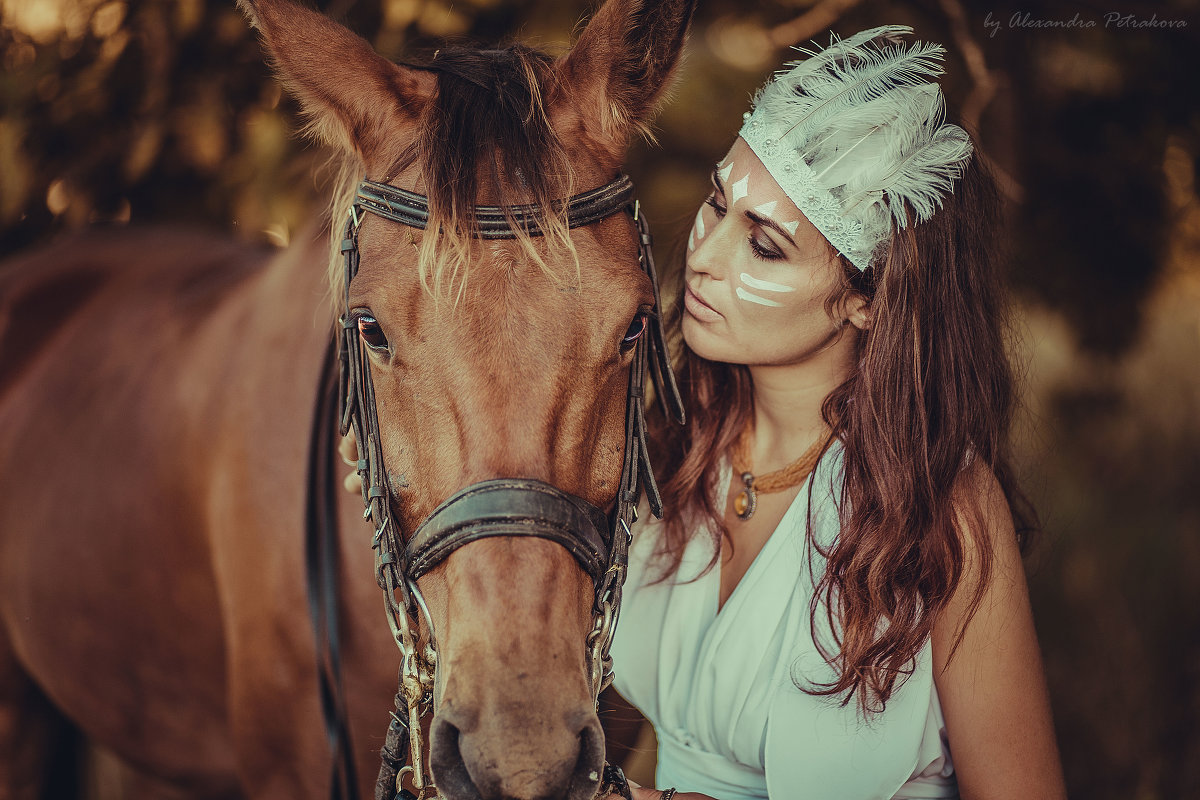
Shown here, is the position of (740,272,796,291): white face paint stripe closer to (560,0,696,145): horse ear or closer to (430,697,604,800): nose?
(560,0,696,145): horse ear

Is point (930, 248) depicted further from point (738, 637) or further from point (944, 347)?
point (738, 637)

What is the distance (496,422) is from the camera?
133cm

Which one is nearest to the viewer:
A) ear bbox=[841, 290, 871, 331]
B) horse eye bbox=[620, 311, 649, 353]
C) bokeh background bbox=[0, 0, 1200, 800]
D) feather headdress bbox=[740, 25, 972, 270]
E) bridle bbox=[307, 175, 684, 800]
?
bridle bbox=[307, 175, 684, 800]

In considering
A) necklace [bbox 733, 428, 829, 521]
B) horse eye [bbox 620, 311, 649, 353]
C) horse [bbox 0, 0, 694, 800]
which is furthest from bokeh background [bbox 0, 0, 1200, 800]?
horse eye [bbox 620, 311, 649, 353]

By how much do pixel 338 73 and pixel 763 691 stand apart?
1.50 metres

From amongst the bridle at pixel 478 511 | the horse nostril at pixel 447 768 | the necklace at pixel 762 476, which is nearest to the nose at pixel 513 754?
the horse nostril at pixel 447 768

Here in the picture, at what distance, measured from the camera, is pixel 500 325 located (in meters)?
1.35

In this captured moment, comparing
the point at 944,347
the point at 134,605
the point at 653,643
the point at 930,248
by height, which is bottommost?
the point at 134,605

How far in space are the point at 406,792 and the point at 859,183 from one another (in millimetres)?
1415

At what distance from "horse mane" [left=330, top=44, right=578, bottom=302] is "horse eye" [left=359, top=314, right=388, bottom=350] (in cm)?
15

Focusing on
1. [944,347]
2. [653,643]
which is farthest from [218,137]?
[944,347]

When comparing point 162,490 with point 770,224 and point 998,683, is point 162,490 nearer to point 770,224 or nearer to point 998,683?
point 770,224

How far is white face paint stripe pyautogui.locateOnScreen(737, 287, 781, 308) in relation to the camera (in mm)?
1728

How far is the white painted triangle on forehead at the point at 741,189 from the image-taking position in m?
1.75
